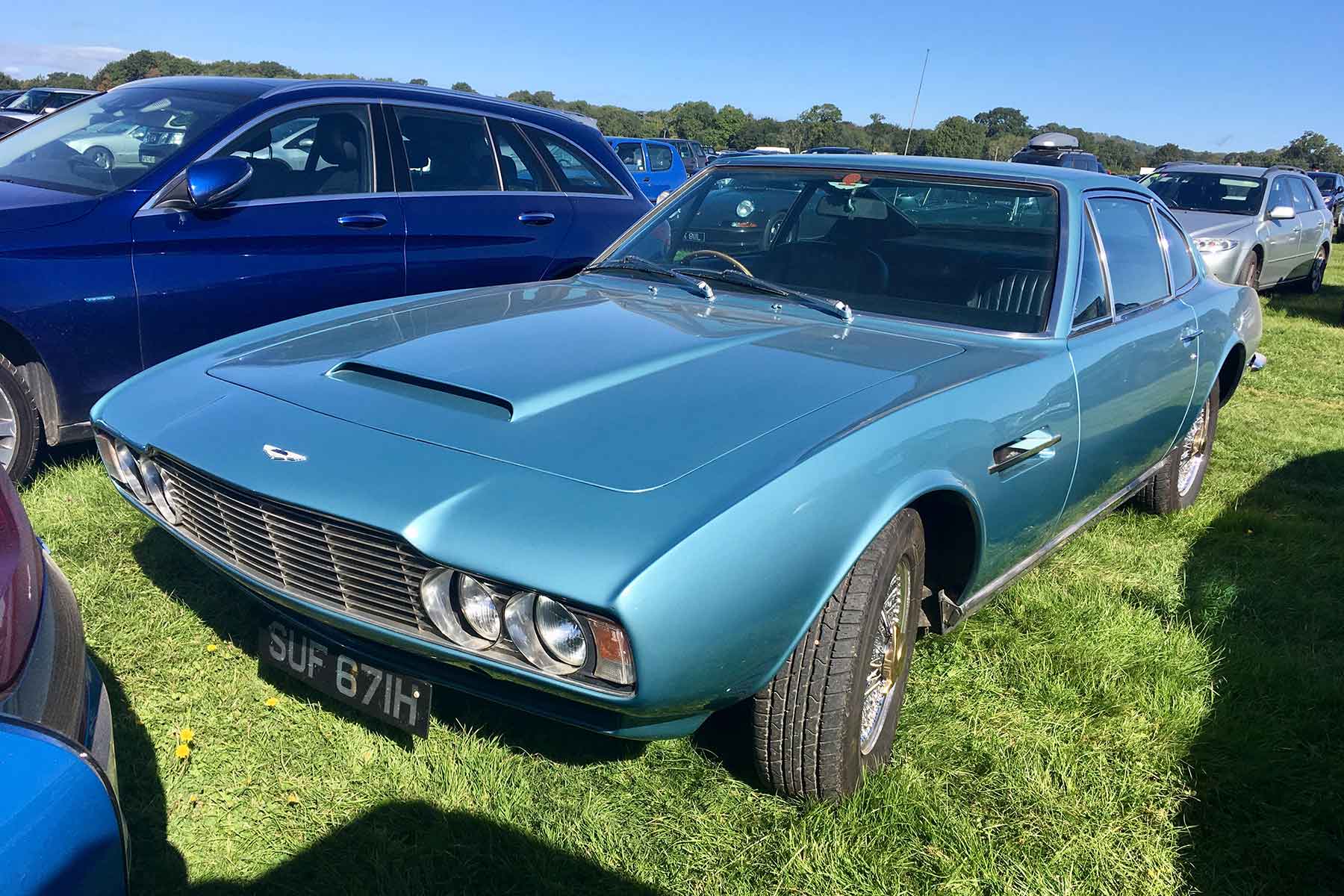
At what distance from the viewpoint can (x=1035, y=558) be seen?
301cm

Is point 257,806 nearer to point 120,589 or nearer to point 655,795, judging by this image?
point 655,795

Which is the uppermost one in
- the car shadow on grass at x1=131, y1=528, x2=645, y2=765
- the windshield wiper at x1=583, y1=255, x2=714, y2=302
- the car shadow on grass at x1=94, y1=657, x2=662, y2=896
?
the windshield wiper at x1=583, y1=255, x2=714, y2=302

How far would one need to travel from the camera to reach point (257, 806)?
2.23 meters

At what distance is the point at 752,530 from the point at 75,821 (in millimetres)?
1092

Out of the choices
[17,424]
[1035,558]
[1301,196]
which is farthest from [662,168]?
[1035,558]

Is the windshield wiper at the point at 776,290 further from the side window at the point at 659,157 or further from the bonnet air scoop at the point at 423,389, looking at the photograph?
the side window at the point at 659,157

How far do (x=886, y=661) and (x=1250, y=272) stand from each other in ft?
30.8

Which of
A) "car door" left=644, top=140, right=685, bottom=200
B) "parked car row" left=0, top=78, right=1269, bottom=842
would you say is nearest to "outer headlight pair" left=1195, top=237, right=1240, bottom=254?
"parked car row" left=0, top=78, right=1269, bottom=842

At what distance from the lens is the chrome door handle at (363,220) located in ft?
14.1

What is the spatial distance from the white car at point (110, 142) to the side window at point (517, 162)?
153cm

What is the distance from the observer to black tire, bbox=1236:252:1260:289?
9805 millimetres

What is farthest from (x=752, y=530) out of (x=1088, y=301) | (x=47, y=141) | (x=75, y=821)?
(x=47, y=141)

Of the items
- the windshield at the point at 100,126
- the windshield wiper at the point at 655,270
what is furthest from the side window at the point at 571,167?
the windshield wiper at the point at 655,270

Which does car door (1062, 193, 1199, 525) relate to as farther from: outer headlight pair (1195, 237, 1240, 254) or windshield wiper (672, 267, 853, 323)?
outer headlight pair (1195, 237, 1240, 254)
